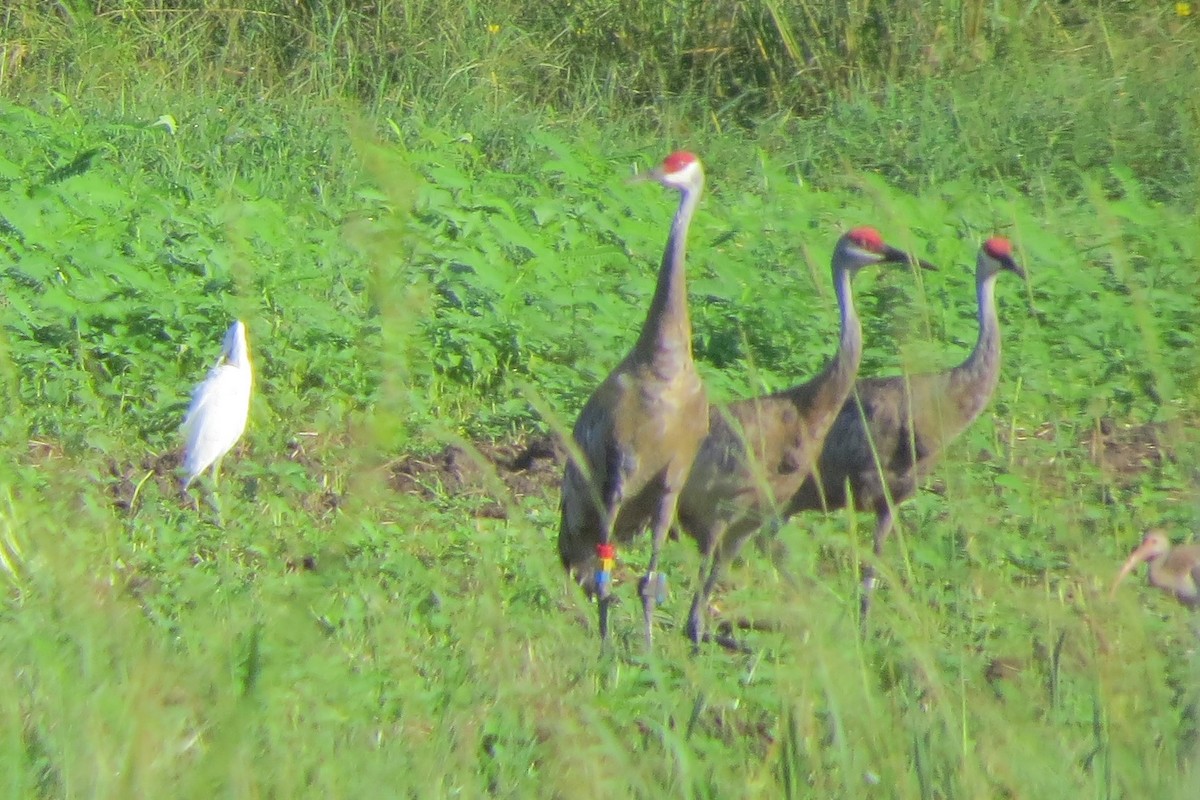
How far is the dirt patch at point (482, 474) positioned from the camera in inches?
211

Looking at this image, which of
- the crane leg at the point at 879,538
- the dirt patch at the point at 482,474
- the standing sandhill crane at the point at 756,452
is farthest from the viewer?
the dirt patch at the point at 482,474

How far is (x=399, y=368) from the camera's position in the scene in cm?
162

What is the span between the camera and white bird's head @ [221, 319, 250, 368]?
218 inches

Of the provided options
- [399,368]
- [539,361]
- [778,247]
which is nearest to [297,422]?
[539,361]

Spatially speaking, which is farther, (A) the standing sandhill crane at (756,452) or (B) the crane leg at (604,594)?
(A) the standing sandhill crane at (756,452)

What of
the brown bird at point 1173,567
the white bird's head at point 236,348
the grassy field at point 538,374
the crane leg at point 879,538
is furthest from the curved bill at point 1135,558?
the white bird's head at point 236,348

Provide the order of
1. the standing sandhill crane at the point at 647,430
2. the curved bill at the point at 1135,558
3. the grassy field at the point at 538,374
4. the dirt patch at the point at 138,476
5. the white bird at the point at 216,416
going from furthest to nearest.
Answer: the white bird at the point at 216,416 → the dirt patch at the point at 138,476 → the standing sandhill crane at the point at 647,430 → the curved bill at the point at 1135,558 → the grassy field at the point at 538,374

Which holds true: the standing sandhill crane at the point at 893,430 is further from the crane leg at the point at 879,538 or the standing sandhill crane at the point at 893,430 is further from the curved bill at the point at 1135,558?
the curved bill at the point at 1135,558

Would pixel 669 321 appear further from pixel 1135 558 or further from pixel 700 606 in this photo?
pixel 1135 558

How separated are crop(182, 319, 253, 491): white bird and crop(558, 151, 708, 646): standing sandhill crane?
1.11 meters

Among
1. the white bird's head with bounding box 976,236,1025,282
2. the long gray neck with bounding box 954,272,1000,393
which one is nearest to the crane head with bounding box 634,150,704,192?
the long gray neck with bounding box 954,272,1000,393

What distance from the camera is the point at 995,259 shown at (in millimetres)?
5641

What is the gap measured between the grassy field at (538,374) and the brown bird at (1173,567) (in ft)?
0.47

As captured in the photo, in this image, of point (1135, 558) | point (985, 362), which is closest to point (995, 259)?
point (985, 362)
